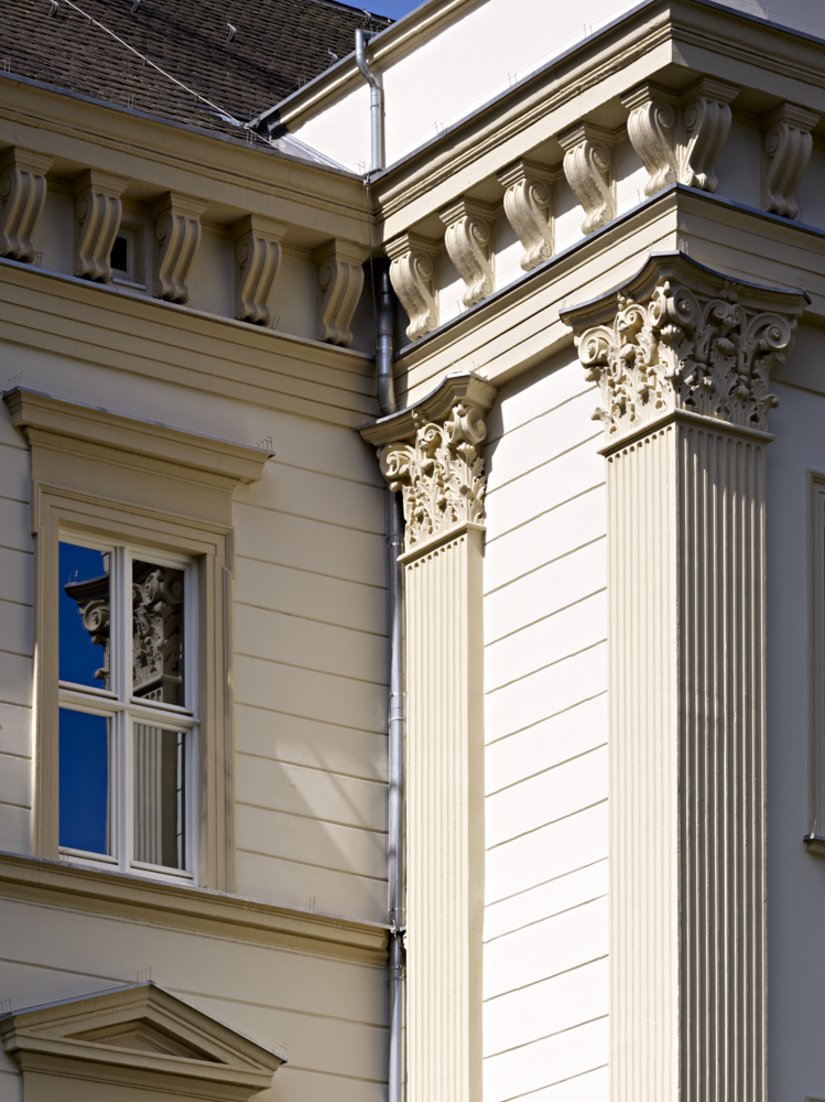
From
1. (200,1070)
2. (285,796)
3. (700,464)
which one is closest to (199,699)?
(285,796)

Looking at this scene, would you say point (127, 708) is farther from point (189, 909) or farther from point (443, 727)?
point (443, 727)

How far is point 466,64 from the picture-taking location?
21.0m

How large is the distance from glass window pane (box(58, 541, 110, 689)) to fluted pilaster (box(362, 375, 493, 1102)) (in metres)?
2.09

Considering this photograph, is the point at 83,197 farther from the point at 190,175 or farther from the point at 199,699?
the point at 199,699

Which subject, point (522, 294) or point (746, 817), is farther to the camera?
point (522, 294)

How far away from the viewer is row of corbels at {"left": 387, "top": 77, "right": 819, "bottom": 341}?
18.8 metres

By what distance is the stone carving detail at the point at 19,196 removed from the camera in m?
19.8

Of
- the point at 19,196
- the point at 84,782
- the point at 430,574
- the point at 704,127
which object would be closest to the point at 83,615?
the point at 84,782

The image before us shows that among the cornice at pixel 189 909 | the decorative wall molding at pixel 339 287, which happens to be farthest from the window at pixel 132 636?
the decorative wall molding at pixel 339 287

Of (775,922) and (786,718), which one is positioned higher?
(786,718)

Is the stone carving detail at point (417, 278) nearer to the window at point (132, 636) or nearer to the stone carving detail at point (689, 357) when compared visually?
the window at point (132, 636)

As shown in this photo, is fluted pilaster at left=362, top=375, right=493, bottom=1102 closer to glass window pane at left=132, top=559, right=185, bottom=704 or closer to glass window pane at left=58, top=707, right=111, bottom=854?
glass window pane at left=132, top=559, right=185, bottom=704

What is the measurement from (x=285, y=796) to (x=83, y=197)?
4.16 meters

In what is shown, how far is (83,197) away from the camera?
20.2 m
